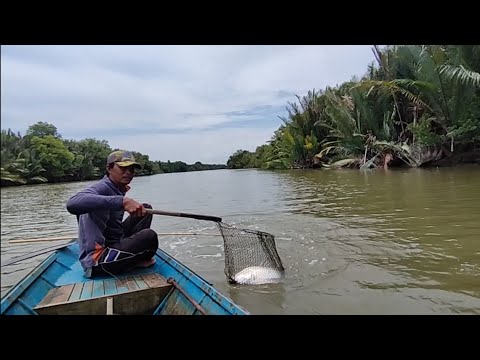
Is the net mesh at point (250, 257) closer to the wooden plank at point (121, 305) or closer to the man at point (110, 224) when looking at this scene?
the man at point (110, 224)

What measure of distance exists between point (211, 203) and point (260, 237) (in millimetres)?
6648

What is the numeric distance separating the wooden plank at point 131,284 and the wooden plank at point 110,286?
96mm

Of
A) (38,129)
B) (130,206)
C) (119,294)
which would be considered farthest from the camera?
(130,206)

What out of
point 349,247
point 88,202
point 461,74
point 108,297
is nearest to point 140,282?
point 108,297

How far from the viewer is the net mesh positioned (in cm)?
367

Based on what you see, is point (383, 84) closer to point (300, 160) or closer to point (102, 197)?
point (300, 160)

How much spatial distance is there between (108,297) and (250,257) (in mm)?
1724

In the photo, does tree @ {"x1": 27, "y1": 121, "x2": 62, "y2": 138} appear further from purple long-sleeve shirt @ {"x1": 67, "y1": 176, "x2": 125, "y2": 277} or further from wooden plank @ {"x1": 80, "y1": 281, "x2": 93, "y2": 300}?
wooden plank @ {"x1": 80, "y1": 281, "x2": 93, "y2": 300}

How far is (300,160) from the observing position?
92.7 ft

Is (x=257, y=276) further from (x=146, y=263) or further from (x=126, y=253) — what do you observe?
(x=126, y=253)

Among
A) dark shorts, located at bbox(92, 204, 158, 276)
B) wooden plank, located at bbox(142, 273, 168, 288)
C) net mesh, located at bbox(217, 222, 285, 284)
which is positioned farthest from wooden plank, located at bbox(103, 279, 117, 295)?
net mesh, located at bbox(217, 222, 285, 284)

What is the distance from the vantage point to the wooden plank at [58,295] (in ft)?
7.93

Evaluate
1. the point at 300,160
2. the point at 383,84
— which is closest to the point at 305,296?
the point at 383,84

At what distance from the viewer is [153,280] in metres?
2.85
